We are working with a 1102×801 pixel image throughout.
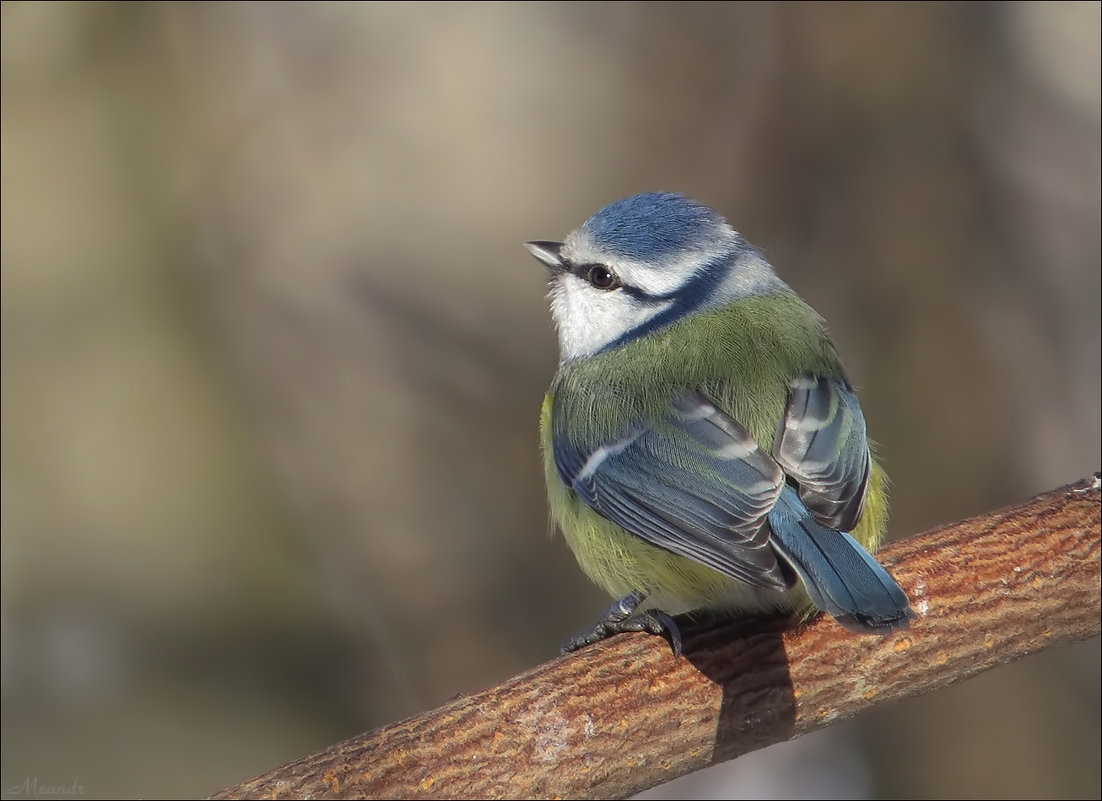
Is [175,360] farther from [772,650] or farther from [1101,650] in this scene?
[1101,650]

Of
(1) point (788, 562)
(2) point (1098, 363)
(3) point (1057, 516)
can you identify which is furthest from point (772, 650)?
(2) point (1098, 363)

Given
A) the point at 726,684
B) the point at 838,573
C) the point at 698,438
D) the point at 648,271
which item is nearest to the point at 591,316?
the point at 648,271

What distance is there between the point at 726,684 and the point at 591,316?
1326mm

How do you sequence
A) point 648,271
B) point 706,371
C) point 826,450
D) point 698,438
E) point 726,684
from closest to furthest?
1. point 726,684
2. point 826,450
3. point 698,438
4. point 706,371
5. point 648,271

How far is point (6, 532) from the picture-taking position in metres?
4.96

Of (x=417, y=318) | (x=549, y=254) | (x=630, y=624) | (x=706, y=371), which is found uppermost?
(x=417, y=318)

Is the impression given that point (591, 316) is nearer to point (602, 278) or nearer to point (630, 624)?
point (602, 278)

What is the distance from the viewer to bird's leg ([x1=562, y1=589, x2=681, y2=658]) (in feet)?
9.33

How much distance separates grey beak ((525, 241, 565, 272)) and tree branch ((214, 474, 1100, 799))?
1.38m

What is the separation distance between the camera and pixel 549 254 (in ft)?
12.6

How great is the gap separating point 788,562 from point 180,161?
4.01 m

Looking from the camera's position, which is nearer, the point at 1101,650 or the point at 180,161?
the point at 1101,650

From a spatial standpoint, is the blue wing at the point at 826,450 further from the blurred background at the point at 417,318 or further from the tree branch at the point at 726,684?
the blurred background at the point at 417,318

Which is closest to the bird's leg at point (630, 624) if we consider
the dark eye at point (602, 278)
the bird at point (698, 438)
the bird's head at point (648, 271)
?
the bird at point (698, 438)
